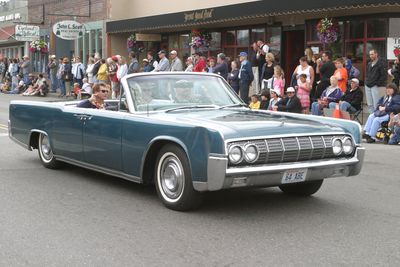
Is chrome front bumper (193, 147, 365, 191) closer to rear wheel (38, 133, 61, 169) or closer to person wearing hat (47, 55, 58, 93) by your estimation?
rear wheel (38, 133, 61, 169)

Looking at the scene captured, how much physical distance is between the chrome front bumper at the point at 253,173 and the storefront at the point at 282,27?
9.70 metres

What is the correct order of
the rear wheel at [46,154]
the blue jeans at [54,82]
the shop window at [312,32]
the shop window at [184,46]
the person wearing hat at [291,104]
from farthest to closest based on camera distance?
1. the blue jeans at [54,82]
2. the shop window at [184,46]
3. the shop window at [312,32]
4. the person wearing hat at [291,104]
5. the rear wheel at [46,154]

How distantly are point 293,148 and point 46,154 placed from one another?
437 centimetres

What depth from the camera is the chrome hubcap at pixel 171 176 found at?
20.3 feet

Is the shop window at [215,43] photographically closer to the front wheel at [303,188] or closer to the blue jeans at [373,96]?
the blue jeans at [373,96]

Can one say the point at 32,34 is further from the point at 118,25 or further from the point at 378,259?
the point at 378,259

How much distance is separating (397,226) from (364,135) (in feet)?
24.9

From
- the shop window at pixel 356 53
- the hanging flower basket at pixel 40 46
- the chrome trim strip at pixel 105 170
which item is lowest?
the chrome trim strip at pixel 105 170

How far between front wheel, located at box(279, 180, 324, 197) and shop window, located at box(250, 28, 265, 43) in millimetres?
14903

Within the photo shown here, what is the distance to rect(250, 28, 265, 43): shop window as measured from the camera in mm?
21547

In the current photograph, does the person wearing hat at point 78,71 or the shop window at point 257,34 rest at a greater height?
the shop window at point 257,34

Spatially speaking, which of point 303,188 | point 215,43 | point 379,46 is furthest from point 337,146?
point 215,43

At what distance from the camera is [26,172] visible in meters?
8.66

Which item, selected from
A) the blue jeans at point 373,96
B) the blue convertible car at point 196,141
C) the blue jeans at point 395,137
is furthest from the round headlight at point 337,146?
the blue jeans at point 373,96
